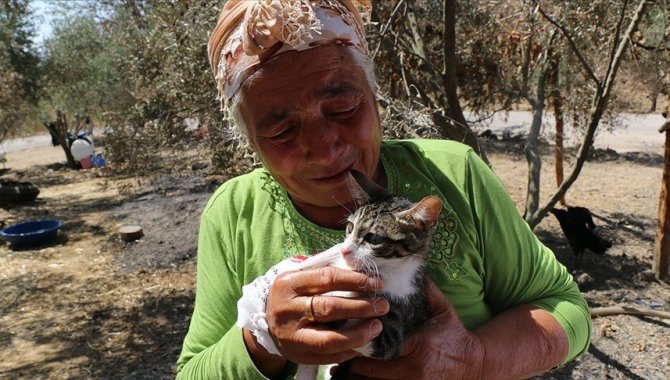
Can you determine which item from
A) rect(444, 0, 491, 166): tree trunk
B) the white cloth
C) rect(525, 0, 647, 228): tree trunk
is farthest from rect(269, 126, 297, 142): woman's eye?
rect(525, 0, 647, 228): tree trunk

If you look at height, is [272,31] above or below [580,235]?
above

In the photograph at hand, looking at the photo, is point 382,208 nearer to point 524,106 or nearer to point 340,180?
point 340,180

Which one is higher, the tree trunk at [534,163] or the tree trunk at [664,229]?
the tree trunk at [534,163]

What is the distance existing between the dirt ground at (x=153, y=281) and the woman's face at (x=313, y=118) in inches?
164

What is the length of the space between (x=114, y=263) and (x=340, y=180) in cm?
797

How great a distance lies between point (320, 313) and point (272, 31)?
2.62 ft

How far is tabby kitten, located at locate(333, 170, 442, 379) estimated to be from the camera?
1503 mm

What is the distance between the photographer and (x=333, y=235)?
173 cm

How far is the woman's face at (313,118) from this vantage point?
1500mm

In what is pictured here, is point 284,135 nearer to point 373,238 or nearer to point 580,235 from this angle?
point 373,238

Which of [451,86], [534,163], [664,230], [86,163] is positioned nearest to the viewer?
[451,86]

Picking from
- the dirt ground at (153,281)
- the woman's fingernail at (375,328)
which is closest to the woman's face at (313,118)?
the woman's fingernail at (375,328)

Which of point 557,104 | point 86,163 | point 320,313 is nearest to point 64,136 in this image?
point 86,163

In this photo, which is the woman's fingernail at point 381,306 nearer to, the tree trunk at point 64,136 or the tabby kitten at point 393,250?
the tabby kitten at point 393,250
